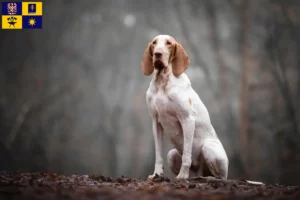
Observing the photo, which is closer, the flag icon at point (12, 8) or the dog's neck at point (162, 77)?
the dog's neck at point (162, 77)

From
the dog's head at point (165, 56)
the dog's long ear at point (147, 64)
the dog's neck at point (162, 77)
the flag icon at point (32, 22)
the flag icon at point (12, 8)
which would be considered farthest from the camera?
the flag icon at point (32, 22)

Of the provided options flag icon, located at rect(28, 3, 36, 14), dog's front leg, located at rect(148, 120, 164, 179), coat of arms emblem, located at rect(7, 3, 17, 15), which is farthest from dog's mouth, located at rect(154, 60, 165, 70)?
flag icon, located at rect(28, 3, 36, 14)

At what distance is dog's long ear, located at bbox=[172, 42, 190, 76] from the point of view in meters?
6.09

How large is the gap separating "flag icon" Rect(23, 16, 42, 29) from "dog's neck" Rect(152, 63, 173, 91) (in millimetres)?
5856

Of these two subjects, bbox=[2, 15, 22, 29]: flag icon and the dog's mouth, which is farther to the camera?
bbox=[2, 15, 22, 29]: flag icon

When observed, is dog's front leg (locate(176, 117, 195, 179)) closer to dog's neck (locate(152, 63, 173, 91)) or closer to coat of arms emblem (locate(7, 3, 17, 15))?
dog's neck (locate(152, 63, 173, 91))

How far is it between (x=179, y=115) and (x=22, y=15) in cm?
616

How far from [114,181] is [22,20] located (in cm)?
654

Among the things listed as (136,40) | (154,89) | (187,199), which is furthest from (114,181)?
(136,40)

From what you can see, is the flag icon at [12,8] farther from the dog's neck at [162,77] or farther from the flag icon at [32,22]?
the dog's neck at [162,77]

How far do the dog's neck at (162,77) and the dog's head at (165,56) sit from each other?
0.06 m

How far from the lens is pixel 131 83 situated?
12.3 metres

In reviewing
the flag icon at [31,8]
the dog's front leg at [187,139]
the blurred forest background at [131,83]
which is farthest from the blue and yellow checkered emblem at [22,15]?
the dog's front leg at [187,139]

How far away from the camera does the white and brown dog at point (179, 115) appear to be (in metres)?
5.89
